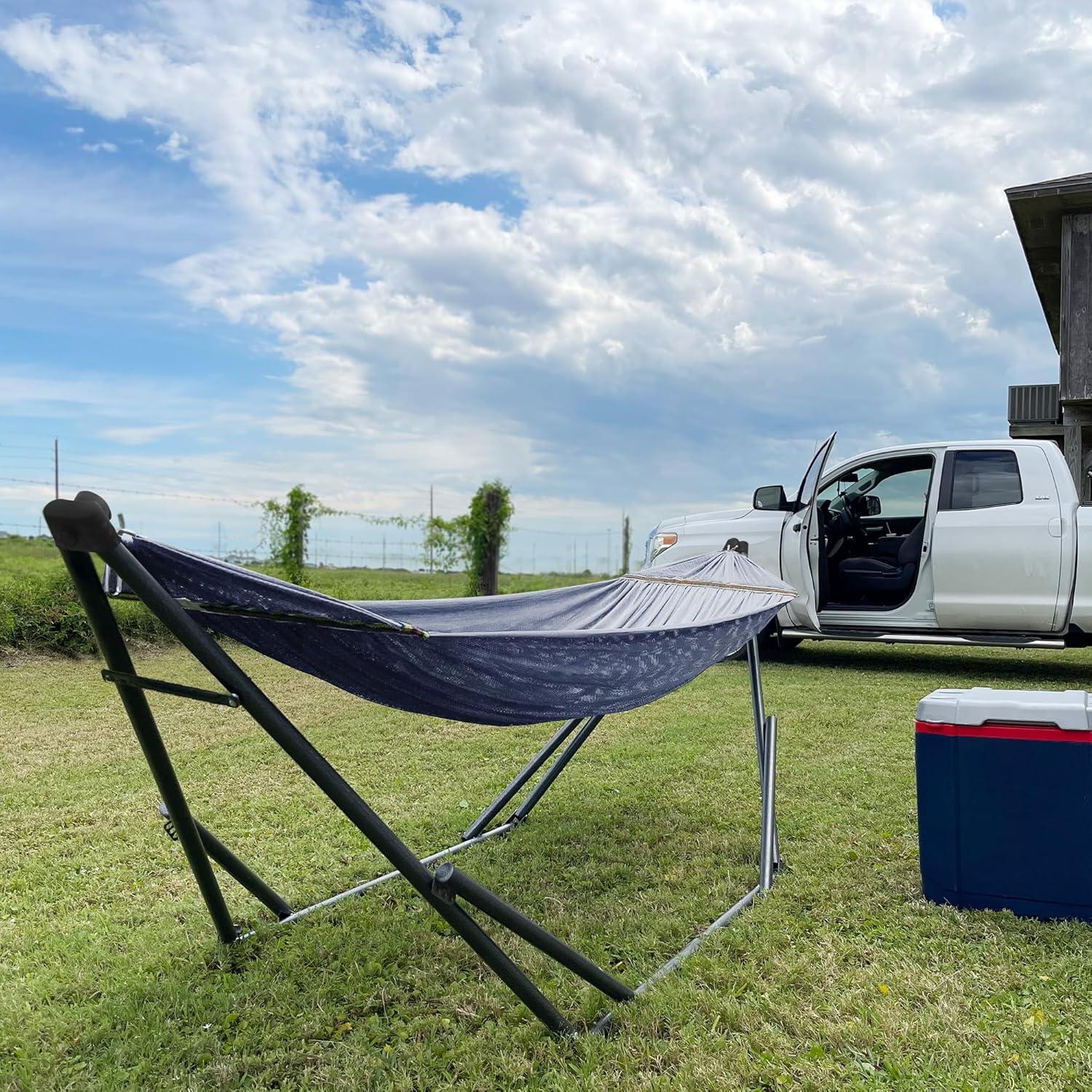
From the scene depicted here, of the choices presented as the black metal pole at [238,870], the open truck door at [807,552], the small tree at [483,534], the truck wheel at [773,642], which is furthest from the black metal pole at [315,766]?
the small tree at [483,534]

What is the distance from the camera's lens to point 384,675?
1.91 meters

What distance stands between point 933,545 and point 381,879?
5.04 meters

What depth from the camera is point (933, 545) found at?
6.49 meters

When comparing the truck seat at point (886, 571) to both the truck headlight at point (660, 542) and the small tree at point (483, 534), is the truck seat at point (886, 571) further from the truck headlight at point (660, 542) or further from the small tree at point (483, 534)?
the small tree at point (483, 534)

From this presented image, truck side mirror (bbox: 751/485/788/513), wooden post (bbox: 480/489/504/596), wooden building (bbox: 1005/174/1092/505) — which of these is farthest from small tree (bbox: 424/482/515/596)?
wooden building (bbox: 1005/174/1092/505)

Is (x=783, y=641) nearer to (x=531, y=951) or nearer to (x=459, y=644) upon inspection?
(x=531, y=951)

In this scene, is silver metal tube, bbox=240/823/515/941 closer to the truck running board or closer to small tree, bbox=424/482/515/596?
the truck running board

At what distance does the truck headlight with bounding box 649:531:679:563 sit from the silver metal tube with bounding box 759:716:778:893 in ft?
15.2

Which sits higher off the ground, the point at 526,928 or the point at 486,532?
the point at 486,532

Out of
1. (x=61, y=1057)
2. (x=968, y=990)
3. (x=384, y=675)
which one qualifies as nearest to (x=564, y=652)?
(x=384, y=675)

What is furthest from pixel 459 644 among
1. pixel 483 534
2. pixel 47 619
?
pixel 483 534

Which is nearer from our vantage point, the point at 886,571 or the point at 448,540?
the point at 886,571

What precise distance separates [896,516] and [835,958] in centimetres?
577

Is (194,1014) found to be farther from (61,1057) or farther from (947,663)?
(947,663)
